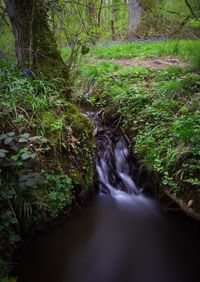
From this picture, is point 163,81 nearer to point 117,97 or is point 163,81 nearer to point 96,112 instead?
point 117,97

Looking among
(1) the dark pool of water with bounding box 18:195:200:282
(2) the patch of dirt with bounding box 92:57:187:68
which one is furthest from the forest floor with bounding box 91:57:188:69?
(1) the dark pool of water with bounding box 18:195:200:282

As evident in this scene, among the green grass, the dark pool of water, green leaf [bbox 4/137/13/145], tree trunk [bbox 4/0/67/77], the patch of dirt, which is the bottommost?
the dark pool of water

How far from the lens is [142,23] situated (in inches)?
471

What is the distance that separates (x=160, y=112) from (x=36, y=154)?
7.41ft

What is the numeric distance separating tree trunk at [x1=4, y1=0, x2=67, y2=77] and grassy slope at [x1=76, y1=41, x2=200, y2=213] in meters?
1.29

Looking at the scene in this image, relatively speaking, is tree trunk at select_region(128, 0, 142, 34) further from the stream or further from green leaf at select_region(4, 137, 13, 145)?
green leaf at select_region(4, 137, 13, 145)

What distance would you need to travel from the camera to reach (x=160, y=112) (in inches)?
181

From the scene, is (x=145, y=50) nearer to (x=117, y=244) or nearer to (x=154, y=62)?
(x=154, y=62)

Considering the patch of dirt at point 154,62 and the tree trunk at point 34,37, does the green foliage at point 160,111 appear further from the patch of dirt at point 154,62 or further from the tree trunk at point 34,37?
the tree trunk at point 34,37

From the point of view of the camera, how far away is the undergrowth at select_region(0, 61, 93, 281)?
2791 millimetres

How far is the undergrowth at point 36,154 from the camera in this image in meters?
2.79

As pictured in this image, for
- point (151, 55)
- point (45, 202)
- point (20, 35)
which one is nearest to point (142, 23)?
point (151, 55)

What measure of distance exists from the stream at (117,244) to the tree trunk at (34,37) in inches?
78.9

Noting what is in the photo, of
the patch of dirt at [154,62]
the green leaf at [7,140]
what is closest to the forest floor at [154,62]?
the patch of dirt at [154,62]
